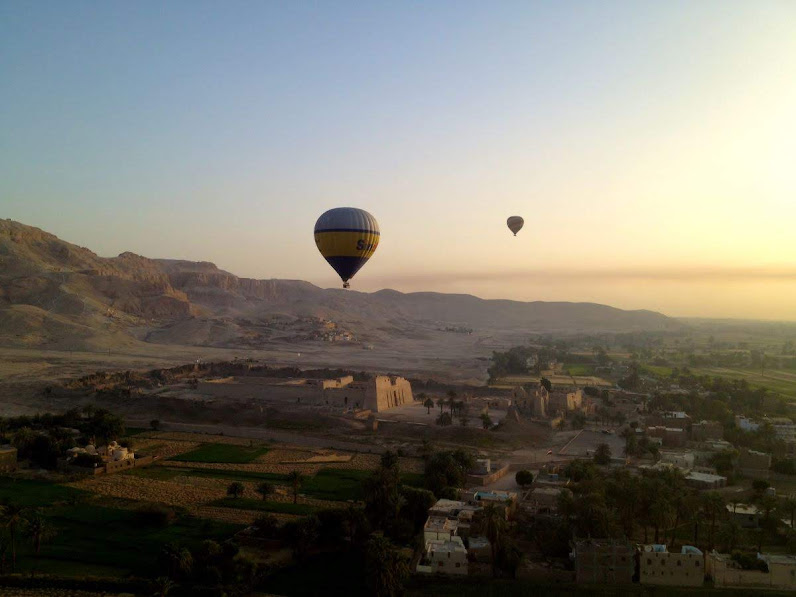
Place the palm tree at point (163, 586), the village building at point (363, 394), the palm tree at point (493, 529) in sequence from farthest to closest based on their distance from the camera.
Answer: the village building at point (363, 394)
the palm tree at point (493, 529)
the palm tree at point (163, 586)

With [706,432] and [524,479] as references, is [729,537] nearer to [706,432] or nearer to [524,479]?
[524,479]

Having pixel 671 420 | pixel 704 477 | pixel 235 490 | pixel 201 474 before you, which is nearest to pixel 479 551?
pixel 235 490

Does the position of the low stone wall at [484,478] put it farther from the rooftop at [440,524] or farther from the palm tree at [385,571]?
the palm tree at [385,571]

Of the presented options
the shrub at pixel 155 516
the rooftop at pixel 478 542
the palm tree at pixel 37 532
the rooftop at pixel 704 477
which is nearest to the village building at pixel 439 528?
the rooftop at pixel 478 542

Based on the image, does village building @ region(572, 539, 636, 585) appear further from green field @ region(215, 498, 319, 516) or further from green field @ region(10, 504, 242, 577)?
green field @ region(10, 504, 242, 577)

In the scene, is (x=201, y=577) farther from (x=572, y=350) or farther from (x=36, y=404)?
(x=572, y=350)
